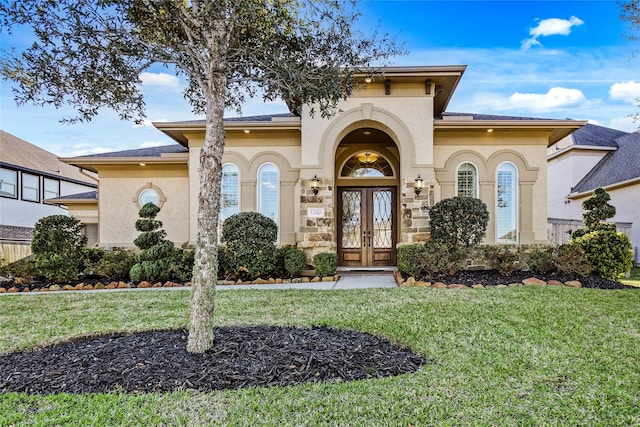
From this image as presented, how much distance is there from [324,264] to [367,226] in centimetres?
277

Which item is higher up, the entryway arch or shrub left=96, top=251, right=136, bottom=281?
the entryway arch

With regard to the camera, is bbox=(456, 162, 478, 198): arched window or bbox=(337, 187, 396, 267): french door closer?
bbox=(456, 162, 478, 198): arched window

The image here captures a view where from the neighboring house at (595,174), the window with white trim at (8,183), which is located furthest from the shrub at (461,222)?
the window with white trim at (8,183)

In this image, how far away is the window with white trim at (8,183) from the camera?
18.3 meters

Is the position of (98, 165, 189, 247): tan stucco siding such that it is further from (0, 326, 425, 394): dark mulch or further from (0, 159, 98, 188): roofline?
(0, 159, 98, 188): roofline

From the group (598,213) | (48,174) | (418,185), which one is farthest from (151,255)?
(48,174)

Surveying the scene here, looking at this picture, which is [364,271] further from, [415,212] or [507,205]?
[507,205]

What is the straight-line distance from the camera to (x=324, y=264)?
953 centimetres

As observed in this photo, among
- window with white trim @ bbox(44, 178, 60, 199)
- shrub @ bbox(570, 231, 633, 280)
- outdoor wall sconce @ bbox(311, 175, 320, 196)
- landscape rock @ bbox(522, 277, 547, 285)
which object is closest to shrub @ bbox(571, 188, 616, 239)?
shrub @ bbox(570, 231, 633, 280)

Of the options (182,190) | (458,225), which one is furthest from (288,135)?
(458,225)

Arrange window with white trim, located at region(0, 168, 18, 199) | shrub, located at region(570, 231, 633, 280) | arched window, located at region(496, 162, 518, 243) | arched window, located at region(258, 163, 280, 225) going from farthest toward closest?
window with white trim, located at region(0, 168, 18, 199) → arched window, located at region(258, 163, 280, 225) → arched window, located at region(496, 162, 518, 243) → shrub, located at region(570, 231, 633, 280)

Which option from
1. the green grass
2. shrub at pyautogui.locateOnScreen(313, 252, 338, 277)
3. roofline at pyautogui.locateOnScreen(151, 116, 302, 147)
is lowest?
the green grass

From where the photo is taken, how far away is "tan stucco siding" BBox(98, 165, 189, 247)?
11.8 meters

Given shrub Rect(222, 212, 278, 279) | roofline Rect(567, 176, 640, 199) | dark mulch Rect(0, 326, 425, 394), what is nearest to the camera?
dark mulch Rect(0, 326, 425, 394)
